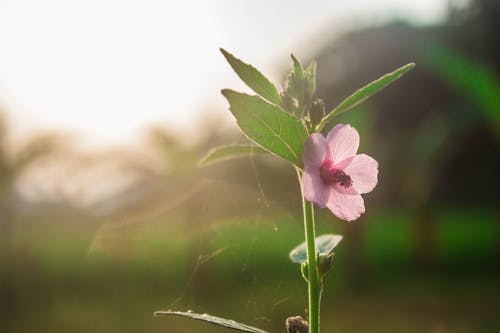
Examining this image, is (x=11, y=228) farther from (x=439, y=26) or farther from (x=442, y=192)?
(x=442, y=192)

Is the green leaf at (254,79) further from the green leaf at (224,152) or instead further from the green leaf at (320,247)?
the green leaf at (320,247)

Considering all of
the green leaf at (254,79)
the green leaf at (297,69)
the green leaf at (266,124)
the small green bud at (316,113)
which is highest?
the green leaf at (297,69)

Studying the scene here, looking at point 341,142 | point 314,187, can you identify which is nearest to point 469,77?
point 341,142

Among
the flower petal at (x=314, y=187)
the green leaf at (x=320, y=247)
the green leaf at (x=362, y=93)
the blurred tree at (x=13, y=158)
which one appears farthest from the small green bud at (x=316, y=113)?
the blurred tree at (x=13, y=158)

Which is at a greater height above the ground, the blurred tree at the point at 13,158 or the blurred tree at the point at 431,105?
the blurred tree at the point at 431,105

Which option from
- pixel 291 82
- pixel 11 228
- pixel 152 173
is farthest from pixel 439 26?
pixel 291 82
